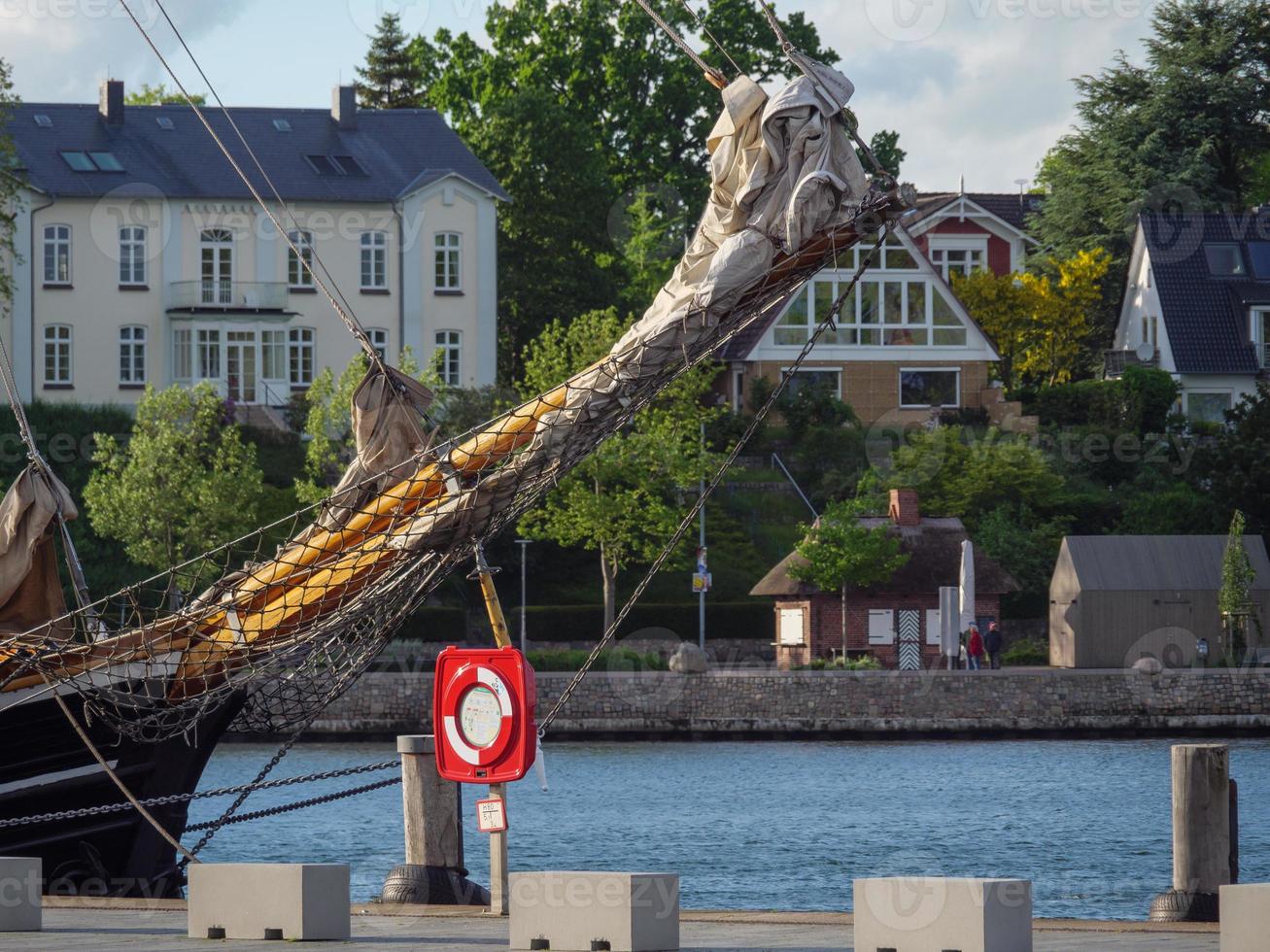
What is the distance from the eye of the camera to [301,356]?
66750 millimetres

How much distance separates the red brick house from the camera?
5075 cm

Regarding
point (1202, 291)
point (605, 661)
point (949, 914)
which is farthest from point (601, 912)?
point (1202, 291)

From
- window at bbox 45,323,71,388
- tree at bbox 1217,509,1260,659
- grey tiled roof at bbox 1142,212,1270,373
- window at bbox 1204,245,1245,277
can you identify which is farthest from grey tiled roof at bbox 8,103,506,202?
tree at bbox 1217,509,1260,659

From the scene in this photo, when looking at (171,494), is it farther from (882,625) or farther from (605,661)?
(882,625)

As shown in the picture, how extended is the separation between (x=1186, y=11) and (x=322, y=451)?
35.4m

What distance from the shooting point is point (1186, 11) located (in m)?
76.0

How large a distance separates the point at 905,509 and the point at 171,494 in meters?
16.1

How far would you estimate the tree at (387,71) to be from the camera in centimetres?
9238

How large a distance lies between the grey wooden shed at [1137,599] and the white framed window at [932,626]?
8.81 feet

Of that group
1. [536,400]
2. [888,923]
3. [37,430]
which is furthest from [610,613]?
[888,923]

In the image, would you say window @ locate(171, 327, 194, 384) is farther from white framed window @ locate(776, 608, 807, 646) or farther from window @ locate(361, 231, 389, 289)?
white framed window @ locate(776, 608, 807, 646)

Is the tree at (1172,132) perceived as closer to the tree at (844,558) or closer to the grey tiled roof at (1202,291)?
the grey tiled roof at (1202,291)

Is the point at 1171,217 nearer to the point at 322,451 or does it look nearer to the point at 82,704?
the point at 322,451

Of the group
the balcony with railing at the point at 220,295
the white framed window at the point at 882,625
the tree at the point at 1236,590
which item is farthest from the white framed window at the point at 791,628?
the balcony with railing at the point at 220,295
